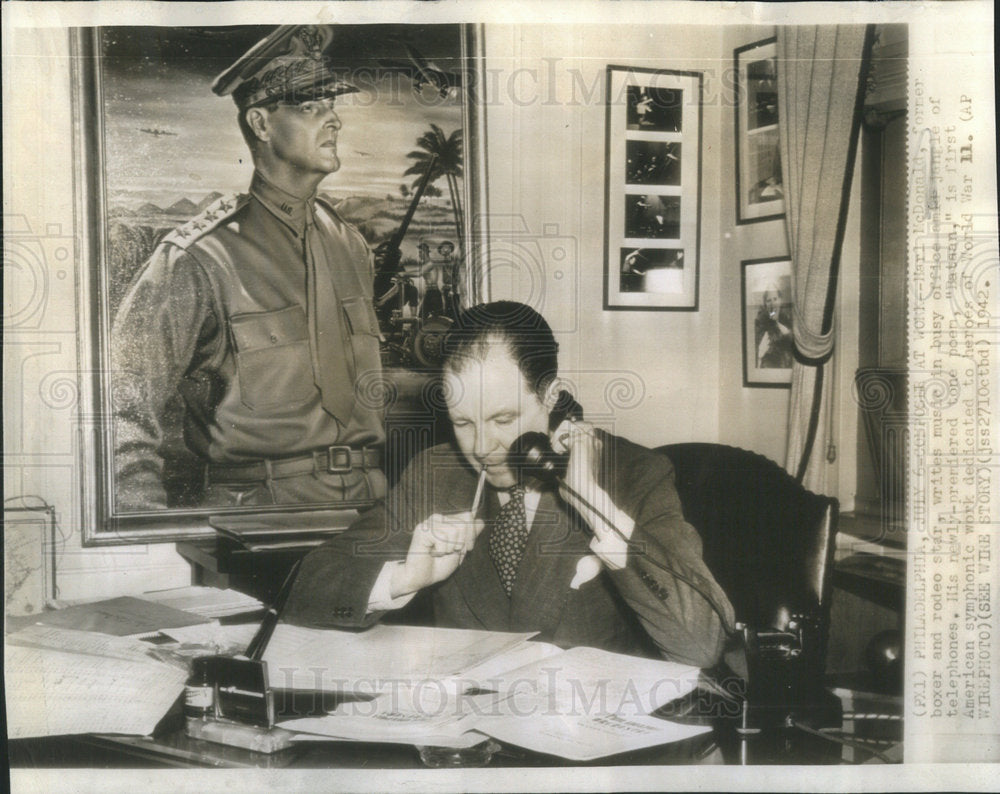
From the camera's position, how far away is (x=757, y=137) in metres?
1.93

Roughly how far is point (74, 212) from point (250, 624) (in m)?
1.10

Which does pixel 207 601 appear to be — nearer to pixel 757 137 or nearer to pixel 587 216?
pixel 587 216

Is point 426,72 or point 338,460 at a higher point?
point 426,72

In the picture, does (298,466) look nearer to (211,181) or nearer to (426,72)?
(211,181)

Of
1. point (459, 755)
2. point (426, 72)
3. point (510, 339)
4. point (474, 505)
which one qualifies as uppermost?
point (426, 72)

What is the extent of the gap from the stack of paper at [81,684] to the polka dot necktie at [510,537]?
803 mm

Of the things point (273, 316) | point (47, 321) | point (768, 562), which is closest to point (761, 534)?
point (768, 562)

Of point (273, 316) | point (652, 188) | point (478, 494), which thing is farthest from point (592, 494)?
point (273, 316)

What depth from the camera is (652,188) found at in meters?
1.94

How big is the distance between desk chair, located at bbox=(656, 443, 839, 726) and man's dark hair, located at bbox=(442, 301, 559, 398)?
0.35 meters

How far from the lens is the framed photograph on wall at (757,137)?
1932 mm

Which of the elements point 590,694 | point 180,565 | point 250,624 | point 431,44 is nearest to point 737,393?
point 590,694

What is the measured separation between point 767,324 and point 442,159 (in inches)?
35.2

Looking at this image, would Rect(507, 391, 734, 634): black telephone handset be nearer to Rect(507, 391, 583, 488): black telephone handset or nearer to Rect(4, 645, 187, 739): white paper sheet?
Rect(507, 391, 583, 488): black telephone handset
